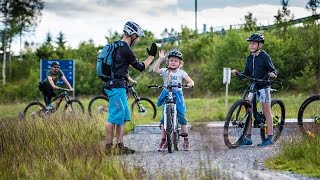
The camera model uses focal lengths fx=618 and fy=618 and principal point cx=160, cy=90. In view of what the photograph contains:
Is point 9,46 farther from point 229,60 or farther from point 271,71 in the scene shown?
point 271,71

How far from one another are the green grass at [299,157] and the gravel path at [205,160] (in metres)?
0.19

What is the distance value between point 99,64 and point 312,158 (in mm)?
3347

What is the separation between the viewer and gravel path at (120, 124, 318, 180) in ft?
16.8

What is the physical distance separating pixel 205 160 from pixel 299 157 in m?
1.84

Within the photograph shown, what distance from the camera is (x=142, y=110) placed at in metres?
16.2

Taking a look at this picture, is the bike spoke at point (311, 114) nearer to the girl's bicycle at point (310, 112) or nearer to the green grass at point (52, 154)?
the girl's bicycle at point (310, 112)

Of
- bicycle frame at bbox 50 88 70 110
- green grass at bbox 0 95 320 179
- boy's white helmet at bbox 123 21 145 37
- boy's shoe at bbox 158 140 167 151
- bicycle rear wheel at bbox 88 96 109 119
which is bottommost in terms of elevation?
boy's shoe at bbox 158 140 167 151

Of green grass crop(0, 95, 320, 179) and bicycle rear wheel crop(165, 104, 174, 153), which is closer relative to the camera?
green grass crop(0, 95, 320, 179)


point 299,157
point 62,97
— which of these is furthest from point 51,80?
point 299,157

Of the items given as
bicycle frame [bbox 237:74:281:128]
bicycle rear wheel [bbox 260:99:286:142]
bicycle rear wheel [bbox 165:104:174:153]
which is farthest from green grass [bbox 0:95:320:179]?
bicycle rear wheel [bbox 260:99:286:142]

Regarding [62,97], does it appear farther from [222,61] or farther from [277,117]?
[222,61]

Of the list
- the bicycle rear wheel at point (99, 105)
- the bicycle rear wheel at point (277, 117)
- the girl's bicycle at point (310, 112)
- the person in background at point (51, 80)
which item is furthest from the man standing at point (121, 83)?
the person in background at point (51, 80)

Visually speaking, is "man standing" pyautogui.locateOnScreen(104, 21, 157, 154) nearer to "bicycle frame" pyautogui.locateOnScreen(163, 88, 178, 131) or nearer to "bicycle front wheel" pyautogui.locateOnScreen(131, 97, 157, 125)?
"bicycle frame" pyautogui.locateOnScreen(163, 88, 178, 131)

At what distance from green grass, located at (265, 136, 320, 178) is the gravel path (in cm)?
19
